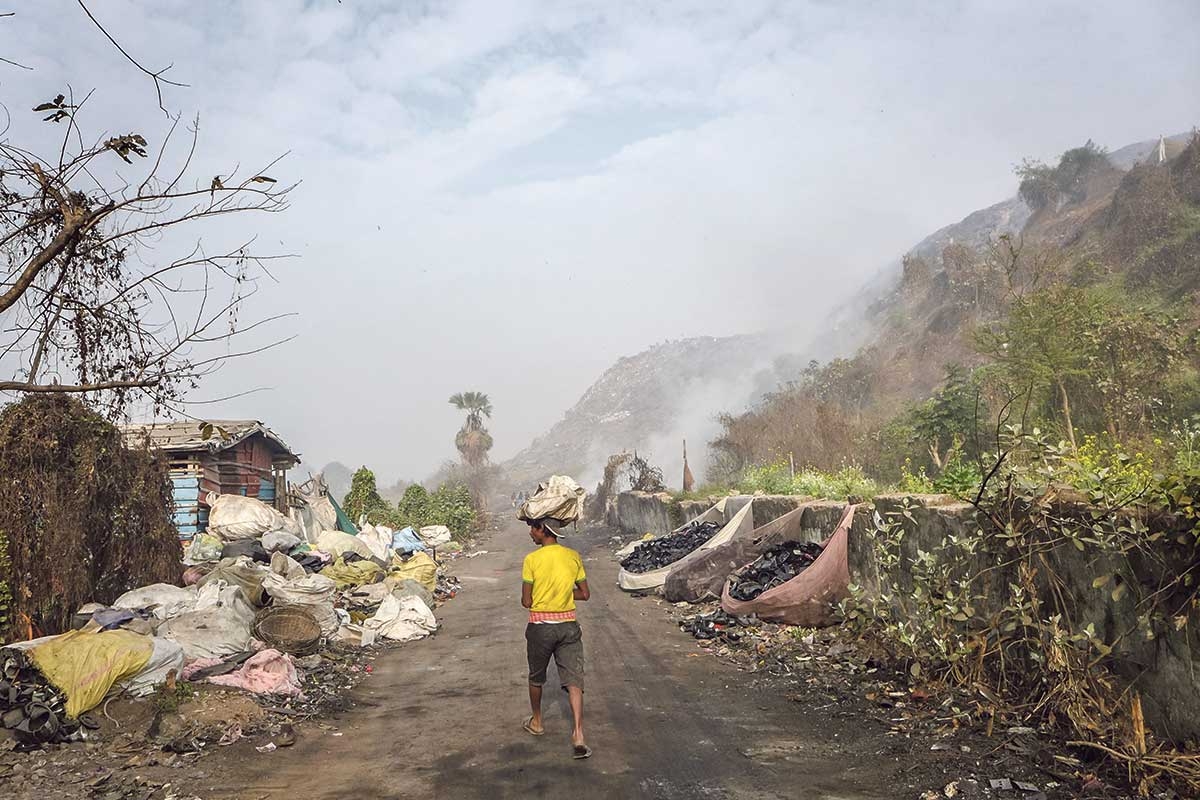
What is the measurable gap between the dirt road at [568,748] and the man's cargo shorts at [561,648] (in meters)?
0.50

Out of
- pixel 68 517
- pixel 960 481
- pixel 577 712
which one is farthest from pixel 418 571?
pixel 960 481

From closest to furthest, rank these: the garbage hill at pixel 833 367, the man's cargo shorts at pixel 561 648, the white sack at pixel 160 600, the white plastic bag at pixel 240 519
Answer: the man's cargo shorts at pixel 561 648 < the white sack at pixel 160 600 < the white plastic bag at pixel 240 519 < the garbage hill at pixel 833 367

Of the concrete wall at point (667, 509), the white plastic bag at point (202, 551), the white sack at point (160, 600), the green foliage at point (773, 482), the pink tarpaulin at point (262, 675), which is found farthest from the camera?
the green foliage at point (773, 482)

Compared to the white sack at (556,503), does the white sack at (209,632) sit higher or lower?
lower

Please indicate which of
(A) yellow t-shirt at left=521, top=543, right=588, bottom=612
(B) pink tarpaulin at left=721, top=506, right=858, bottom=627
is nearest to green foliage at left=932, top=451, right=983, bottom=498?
(B) pink tarpaulin at left=721, top=506, right=858, bottom=627

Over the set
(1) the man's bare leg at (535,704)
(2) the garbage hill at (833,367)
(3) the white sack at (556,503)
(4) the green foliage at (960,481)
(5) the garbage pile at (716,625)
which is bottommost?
(5) the garbage pile at (716,625)

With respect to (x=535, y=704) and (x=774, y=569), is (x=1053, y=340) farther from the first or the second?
(x=535, y=704)

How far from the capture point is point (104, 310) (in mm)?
4656

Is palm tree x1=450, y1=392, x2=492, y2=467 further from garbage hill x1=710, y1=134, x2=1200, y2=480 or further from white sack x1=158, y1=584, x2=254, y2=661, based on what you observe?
white sack x1=158, y1=584, x2=254, y2=661

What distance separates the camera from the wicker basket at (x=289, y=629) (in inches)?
346

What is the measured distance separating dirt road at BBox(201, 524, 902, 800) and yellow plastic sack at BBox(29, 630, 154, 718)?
4.74ft

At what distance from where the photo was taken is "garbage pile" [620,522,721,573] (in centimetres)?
1498

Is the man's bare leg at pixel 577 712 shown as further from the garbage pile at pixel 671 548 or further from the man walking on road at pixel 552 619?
the garbage pile at pixel 671 548

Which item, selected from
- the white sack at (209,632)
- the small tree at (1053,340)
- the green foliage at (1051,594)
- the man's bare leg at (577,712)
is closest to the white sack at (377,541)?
the white sack at (209,632)
